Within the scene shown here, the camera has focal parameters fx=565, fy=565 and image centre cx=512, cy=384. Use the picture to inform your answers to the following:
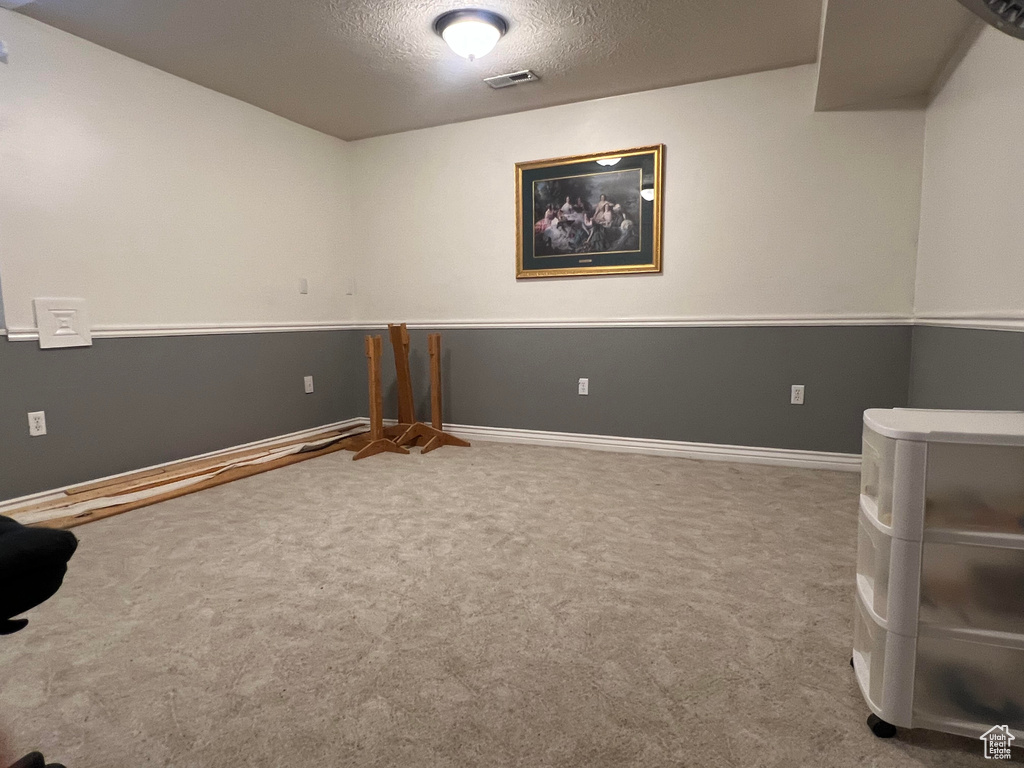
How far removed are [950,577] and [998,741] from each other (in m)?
0.30

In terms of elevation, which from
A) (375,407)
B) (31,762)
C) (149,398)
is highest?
(149,398)

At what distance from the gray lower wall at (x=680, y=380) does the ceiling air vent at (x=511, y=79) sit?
145 cm

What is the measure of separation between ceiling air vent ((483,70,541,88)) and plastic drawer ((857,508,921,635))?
9.21 feet

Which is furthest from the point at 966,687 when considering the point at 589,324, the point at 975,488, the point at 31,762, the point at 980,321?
the point at 589,324

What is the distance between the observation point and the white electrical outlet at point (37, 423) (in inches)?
100

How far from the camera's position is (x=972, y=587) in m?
1.06

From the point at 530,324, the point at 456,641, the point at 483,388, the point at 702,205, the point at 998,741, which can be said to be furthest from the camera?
the point at 483,388

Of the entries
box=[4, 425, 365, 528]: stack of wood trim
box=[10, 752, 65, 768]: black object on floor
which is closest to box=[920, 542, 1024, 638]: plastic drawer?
box=[10, 752, 65, 768]: black object on floor

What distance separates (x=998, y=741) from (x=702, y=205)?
278 cm

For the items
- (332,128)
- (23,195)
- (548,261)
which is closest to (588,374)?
(548,261)

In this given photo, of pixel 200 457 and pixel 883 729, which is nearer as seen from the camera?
pixel 883 729

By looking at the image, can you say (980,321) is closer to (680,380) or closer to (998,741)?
(998,741)

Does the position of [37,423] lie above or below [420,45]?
below

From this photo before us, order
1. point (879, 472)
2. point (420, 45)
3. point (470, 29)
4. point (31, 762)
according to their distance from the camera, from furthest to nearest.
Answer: point (420, 45) → point (470, 29) → point (879, 472) → point (31, 762)
